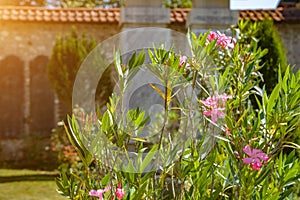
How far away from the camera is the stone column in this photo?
6.31m

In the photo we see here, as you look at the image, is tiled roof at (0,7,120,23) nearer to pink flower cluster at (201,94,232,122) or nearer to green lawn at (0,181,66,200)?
green lawn at (0,181,66,200)

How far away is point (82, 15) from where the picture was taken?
1088cm

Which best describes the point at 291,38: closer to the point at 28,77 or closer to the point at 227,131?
the point at 28,77

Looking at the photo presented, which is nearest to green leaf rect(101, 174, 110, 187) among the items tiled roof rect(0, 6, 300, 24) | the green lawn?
the green lawn

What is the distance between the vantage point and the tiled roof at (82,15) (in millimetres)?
10625

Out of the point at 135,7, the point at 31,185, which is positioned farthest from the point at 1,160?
the point at 135,7

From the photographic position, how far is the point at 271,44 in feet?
23.7

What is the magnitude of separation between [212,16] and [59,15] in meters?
5.09

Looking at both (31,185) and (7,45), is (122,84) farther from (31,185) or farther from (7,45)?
(7,45)

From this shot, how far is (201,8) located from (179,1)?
506 inches

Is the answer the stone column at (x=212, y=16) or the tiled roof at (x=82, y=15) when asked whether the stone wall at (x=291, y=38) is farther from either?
the stone column at (x=212, y=16)

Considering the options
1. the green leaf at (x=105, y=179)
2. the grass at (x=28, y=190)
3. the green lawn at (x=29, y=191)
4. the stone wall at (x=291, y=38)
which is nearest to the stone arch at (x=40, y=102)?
the grass at (x=28, y=190)

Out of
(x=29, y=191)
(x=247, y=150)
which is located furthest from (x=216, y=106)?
(x=29, y=191)

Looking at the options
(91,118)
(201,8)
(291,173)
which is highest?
(201,8)
